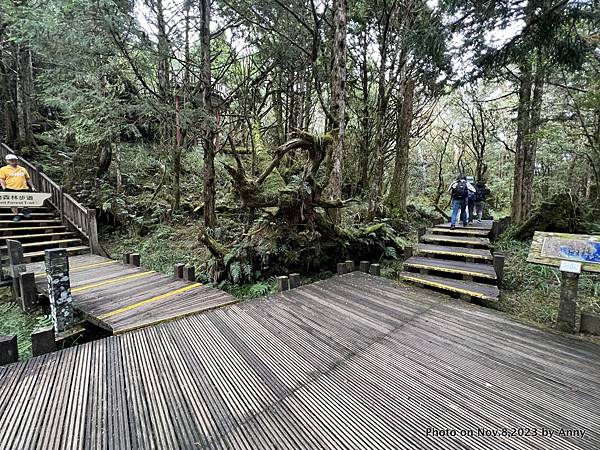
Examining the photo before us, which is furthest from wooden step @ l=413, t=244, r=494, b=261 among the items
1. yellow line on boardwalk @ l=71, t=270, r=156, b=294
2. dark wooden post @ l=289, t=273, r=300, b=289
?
yellow line on boardwalk @ l=71, t=270, r=156, b=294

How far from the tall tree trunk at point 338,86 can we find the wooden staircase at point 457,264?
2.40 m

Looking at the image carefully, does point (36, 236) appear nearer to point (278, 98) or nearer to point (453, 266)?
point (278, 98)

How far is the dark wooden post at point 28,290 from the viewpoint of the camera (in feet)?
17.7

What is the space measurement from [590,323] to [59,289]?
6824 mm

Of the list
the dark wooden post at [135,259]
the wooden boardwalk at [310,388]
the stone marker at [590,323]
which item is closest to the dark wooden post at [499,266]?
the wooden boardwalk at [310,388]

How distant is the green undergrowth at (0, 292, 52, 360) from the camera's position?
16.1 ft

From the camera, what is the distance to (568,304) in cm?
380

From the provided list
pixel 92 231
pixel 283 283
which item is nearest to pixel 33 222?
pixel 92 231

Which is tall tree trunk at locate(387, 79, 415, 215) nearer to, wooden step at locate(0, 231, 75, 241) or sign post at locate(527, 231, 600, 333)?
sign post at locate(527, 231, 600, 333)

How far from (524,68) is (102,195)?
14901 millimetres

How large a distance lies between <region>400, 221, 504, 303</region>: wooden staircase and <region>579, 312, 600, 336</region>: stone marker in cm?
98

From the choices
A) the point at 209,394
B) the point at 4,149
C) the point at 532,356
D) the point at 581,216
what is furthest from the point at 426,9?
the point at 4,149

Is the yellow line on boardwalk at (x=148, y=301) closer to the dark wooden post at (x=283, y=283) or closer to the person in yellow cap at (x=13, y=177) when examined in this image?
the dark wooden post at (x=283, y=283)

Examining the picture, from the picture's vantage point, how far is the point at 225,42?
9.81 meters
